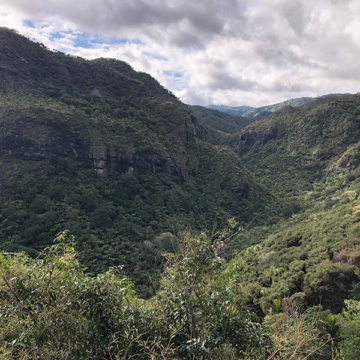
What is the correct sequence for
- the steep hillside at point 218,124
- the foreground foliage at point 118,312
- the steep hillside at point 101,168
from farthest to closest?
the steep hillside at point 218,124 < the steep hillside at point 101,168 < the foreground foliage at point 118,312

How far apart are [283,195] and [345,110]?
3923 centimetres

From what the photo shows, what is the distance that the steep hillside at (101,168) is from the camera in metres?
29.9

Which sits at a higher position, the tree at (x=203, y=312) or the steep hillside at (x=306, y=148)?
the steep hillside at (x=306, y=148)

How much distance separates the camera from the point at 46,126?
39.3 m

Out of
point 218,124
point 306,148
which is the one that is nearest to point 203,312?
point 306,148

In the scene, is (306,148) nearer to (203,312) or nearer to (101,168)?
(101,168)

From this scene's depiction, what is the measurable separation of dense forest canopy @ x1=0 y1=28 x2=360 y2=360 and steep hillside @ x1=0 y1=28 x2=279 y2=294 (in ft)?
0.94

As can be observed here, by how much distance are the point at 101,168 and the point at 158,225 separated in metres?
16.6

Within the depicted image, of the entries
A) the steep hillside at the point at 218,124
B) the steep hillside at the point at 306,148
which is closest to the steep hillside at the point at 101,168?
the steep hillside at the point at 306,148

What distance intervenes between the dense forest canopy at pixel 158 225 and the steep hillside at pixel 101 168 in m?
0.29

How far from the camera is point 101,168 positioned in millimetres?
42531

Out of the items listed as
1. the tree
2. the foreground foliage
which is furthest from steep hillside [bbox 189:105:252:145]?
the foreground foliage

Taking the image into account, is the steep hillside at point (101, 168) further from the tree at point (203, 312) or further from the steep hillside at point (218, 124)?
the steep hillside at point (218, 124)

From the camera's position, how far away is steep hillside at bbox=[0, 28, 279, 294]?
1179 inches
